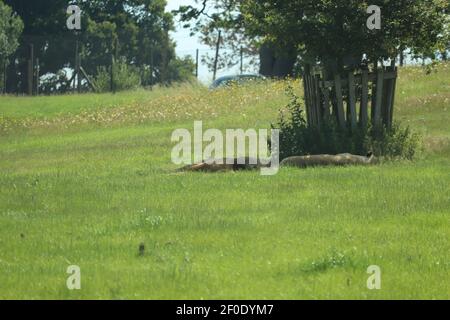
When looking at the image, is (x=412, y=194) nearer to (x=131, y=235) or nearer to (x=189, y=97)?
(x=131, y=235)

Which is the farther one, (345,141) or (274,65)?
(274,65)

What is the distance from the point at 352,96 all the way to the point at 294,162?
2318 mm

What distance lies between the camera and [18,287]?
850cm

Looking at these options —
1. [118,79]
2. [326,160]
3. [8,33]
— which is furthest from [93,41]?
[326,160]

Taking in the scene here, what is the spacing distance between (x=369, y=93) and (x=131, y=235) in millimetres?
9112

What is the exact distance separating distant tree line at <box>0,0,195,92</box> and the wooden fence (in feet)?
93.7

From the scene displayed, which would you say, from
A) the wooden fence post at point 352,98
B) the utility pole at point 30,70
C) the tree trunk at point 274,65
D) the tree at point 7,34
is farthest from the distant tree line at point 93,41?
the wooden fence post at point 352,98

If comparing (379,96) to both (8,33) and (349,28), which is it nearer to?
(349,28)

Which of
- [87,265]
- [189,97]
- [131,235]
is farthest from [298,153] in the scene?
[189,97]

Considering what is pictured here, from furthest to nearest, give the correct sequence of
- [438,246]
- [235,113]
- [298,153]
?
[235,113] → [298,153] → [438,246]

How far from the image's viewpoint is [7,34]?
47.9m

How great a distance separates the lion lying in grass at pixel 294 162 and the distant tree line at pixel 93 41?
3063cm

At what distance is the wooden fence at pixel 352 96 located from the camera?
17656 millimetres

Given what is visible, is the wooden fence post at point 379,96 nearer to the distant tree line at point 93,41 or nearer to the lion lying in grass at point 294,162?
the lion lying in grass at point 294,162
